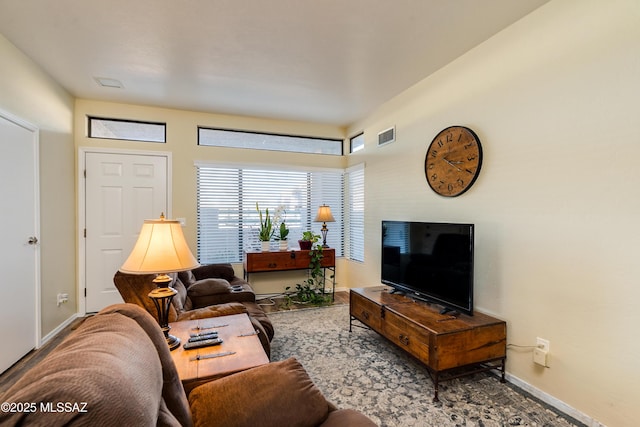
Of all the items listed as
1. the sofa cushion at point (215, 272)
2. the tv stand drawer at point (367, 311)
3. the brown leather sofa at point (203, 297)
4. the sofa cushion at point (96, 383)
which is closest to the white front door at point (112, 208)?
the sofa cushion at point (215, 272)

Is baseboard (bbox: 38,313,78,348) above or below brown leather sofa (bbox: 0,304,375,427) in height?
below

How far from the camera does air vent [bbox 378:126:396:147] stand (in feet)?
12.0

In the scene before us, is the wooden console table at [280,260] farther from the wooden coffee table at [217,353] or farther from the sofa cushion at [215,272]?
the wooden coffee table at [217,353]

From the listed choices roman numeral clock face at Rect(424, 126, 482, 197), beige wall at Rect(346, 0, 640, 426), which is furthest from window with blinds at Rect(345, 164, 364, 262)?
beige wall at Rect(346, 0, 640, 426)

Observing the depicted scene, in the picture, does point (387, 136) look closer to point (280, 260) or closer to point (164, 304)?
point (280, 260)

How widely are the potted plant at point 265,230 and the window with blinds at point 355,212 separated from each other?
4.07 feet

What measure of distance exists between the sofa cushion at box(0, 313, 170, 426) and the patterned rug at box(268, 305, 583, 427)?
161 cm

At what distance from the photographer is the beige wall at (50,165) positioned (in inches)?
99.9

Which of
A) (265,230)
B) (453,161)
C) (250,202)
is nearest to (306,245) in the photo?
(265,230)

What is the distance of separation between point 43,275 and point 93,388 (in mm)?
3326

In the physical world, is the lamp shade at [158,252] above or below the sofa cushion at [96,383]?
above

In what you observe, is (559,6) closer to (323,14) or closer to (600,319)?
(323,14)

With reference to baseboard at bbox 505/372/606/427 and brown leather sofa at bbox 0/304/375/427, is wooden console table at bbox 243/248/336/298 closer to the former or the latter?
baseboard at bbox 505/372/606/427

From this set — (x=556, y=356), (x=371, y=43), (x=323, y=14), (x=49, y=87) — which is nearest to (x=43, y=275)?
(x=49, y=87)
